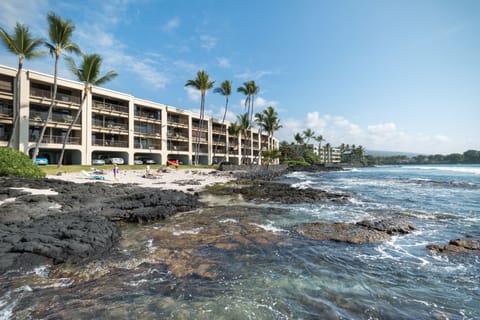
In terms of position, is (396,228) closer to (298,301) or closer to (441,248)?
(441,248)

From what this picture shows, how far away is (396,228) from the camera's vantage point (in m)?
8.66

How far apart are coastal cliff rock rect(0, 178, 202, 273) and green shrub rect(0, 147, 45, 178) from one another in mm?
2280

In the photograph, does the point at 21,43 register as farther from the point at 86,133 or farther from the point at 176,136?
the point at 176,136

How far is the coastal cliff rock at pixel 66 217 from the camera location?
560 cm

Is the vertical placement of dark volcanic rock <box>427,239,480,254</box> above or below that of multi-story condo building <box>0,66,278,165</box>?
below

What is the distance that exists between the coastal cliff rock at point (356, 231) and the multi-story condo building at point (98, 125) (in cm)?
2963

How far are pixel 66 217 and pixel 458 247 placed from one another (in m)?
13.5

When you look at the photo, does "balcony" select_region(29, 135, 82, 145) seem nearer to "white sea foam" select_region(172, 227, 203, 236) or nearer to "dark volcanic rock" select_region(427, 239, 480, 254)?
"white sea foam" select_region(172, 227, 203, 236)

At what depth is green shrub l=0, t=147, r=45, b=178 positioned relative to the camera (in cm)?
1461

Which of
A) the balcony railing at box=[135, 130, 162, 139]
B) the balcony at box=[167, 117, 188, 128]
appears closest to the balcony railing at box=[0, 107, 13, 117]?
the balcony railing at box=[135, 130, 162, 139]

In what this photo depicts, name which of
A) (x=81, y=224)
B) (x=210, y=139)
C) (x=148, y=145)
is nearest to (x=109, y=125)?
(x=148, y=145)

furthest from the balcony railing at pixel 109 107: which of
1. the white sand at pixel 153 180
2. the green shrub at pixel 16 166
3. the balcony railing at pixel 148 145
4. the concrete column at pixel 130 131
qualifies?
the green shrub at pixel 16 166

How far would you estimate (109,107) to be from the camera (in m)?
36.5

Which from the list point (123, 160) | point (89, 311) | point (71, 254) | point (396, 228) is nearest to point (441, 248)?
point (396, 228)
